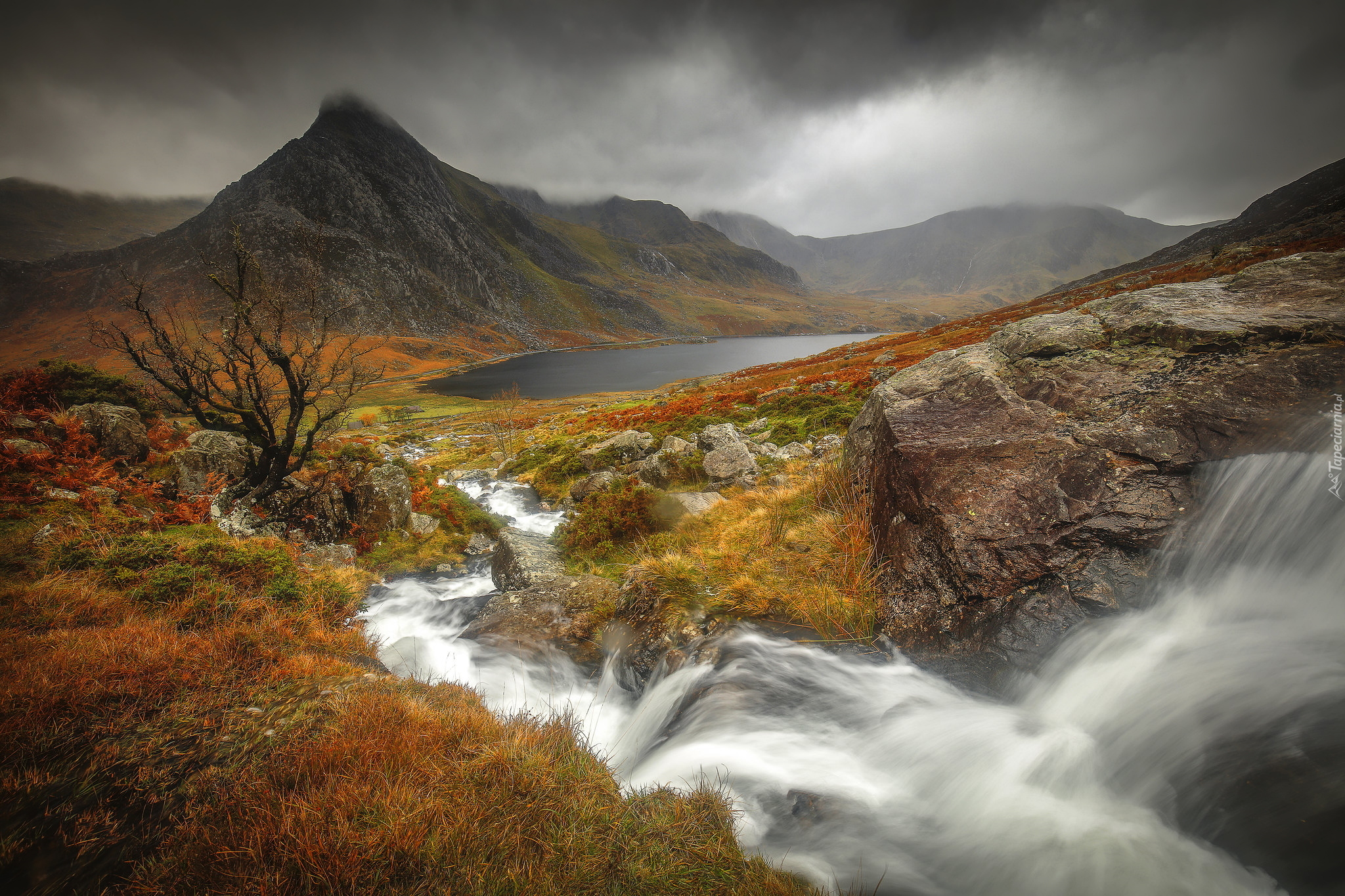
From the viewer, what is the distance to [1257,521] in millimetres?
4074

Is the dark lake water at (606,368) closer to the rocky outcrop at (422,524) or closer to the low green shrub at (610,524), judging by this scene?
the rocky outcrop at (422,524)

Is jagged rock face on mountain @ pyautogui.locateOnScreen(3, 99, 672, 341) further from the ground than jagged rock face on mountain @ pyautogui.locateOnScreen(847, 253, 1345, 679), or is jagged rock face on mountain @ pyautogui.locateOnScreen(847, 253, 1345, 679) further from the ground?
jagged rock face on mountain @ pyautogui.locateOnScreen(3, 99, 672, 341)

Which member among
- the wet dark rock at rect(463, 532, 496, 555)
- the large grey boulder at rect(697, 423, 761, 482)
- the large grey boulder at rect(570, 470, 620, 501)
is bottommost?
the wet dark rock at rect(463, 532, 496, 555)

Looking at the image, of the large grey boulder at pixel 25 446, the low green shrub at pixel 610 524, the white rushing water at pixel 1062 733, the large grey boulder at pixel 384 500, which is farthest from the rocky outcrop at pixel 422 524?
the white rushing water at pixel 1062 733

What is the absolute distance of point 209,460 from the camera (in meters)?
10.1

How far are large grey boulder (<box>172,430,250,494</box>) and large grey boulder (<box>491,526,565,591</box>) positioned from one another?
6.12 m

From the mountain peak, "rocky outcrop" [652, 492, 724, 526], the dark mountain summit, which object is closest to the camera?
"rocky outcrop" [652, 492, 724, 526]

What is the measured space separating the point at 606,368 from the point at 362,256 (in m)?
95.9

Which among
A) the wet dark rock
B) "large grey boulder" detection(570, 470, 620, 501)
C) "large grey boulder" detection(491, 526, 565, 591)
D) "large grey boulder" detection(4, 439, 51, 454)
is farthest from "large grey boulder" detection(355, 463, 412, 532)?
"large grey boulder" detection(4, 439, 51, 454)

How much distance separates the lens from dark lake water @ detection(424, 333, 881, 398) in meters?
78.8

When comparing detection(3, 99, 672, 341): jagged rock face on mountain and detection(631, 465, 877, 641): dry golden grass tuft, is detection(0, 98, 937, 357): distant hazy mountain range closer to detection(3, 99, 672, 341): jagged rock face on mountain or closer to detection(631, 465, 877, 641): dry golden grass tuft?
detection(3, 99, 672, 341): jagged rock face on mountain

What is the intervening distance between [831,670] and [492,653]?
509cm

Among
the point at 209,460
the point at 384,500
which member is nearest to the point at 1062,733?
the point at 384,500

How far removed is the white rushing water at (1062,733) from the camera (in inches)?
123
